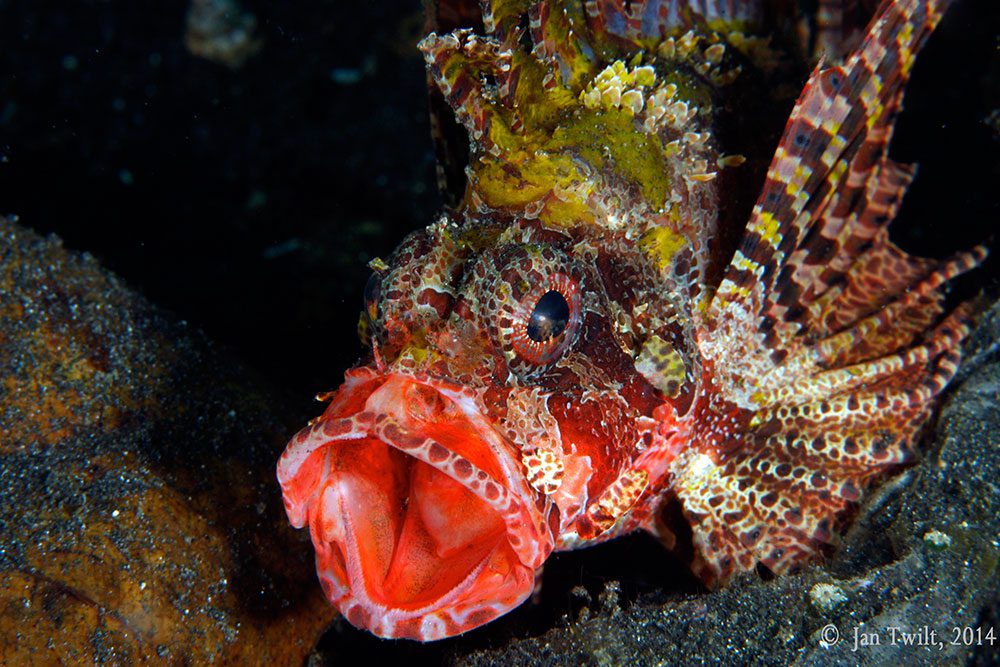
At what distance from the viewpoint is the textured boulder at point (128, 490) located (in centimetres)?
339

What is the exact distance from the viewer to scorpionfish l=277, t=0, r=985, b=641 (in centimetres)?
322

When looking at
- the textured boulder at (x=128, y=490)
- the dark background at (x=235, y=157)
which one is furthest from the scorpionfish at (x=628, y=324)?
the dark background at (x=235, y=157)

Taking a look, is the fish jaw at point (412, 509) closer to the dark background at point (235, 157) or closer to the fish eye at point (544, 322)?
the fish eye at point (544, 322)

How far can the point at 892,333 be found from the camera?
4.72 metres

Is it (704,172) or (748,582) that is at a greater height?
(704,172)

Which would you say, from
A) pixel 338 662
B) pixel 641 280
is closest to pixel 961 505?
pixel 641 280

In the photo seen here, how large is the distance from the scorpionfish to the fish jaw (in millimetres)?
11

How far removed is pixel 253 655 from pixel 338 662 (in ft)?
1.93

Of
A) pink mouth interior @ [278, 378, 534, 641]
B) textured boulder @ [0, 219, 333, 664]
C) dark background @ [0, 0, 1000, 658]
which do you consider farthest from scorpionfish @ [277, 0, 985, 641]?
dark background @ [0, 0, 1000, 658]

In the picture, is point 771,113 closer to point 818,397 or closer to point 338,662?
point 818,397

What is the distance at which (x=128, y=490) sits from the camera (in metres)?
3.83

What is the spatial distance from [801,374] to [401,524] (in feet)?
8.49

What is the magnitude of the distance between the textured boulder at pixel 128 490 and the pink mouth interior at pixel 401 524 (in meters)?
0.85

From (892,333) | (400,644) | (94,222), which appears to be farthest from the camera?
(94,222)
